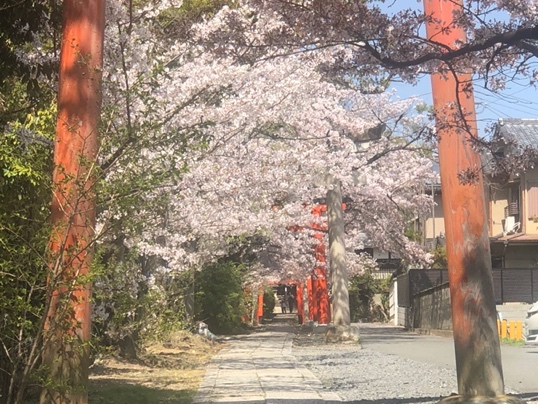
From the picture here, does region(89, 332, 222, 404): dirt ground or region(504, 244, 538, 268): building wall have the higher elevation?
region(504, 244, 538, 268): building wall

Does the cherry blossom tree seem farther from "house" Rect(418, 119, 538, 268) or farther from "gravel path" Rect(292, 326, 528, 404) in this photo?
"house" Rect(418, 119, 538, 268)

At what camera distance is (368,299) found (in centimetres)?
5022

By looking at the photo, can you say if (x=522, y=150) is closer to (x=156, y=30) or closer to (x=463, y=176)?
(x=463, y=176)

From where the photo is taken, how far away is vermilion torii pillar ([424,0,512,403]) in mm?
8391

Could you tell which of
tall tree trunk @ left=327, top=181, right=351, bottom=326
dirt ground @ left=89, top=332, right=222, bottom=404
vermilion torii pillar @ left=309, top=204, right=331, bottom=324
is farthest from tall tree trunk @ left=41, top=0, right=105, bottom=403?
vermilion torii pillar @ left=309, top=204, right=331, bottom=324

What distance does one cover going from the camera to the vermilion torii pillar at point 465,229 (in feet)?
27.5

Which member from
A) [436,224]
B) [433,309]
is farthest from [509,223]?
[436,224]

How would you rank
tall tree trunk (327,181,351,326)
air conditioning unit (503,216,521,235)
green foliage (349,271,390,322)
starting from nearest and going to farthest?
1. tall tree trunk (327,181,351,326)
2. air conditioning unit (503,216,521,235)
3. green foliage (349,271,390,322)

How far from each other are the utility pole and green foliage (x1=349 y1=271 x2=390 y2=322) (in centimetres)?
3882

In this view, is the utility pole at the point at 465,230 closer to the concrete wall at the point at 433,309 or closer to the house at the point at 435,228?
the concrete wall at the point at 433,309

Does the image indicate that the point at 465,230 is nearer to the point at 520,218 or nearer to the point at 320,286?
the point at 320,286

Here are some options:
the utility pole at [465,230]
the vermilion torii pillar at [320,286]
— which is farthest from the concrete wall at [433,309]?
the utility pole at [465,230]

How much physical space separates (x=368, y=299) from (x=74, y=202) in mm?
45101

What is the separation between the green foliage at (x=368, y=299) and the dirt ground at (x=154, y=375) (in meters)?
28.0
